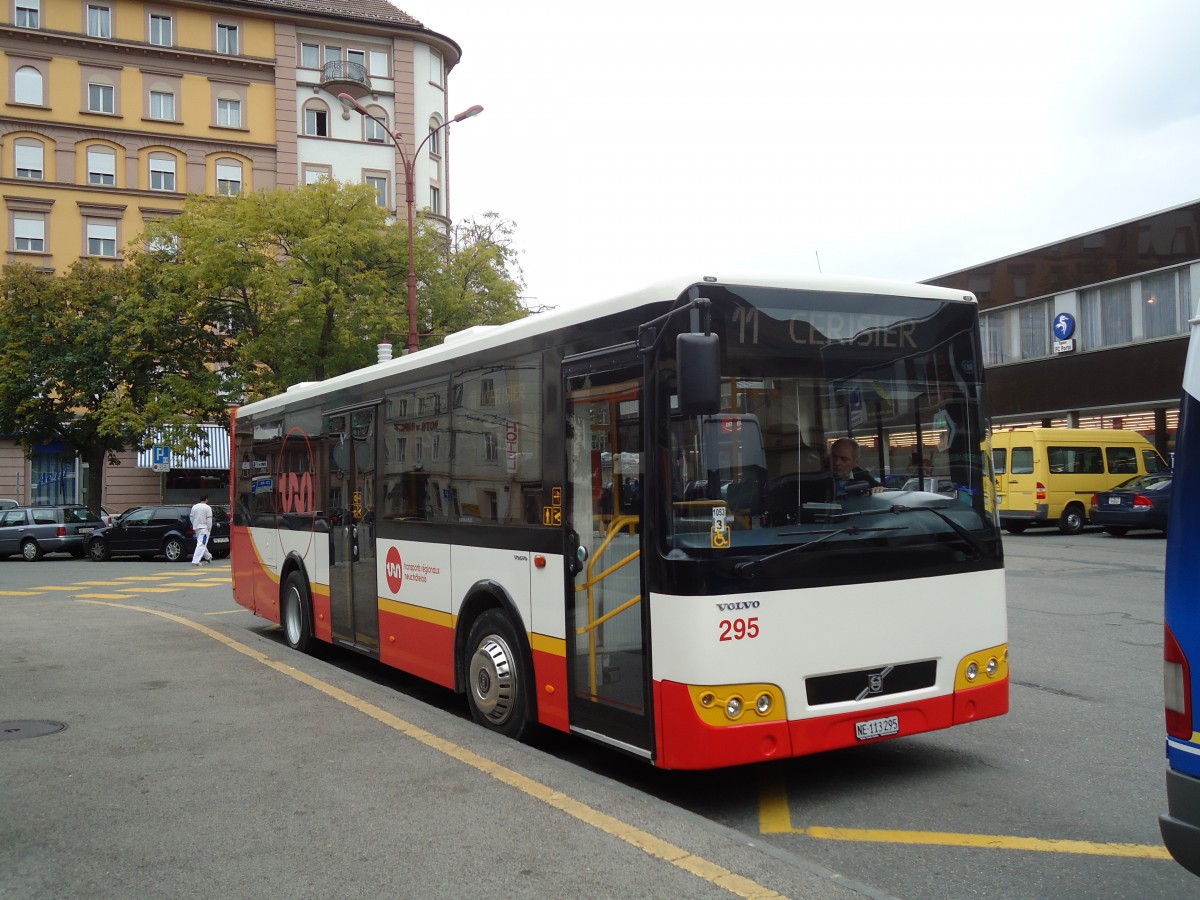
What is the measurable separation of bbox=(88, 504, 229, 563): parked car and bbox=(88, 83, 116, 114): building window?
22459mm

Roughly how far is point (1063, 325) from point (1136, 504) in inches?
423

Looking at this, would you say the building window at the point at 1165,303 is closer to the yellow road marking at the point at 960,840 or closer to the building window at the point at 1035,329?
the building window at the point at 1035,329

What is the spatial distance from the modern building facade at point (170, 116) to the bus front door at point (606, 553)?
37366 mm

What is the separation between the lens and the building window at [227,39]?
45.6 metres

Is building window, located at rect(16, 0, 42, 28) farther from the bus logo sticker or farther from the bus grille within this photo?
the bus grille

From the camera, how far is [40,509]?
99.2 feet

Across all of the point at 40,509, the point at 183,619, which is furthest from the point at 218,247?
the point at 183,619

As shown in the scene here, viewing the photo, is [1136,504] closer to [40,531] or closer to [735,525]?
[735,525]

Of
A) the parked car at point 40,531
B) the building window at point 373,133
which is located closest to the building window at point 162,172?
the building window at point 373,133

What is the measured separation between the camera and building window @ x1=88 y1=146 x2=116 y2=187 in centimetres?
4366

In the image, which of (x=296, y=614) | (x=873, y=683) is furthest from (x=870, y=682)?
(x=296, y=614)

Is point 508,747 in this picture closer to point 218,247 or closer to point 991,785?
point 991,785

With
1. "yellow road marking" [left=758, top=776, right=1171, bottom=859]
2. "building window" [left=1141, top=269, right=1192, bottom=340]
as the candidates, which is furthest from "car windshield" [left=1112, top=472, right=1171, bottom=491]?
"yellow road marking" [left=758, top=776, right=1171, bottom=859]

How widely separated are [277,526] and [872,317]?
307 inches
